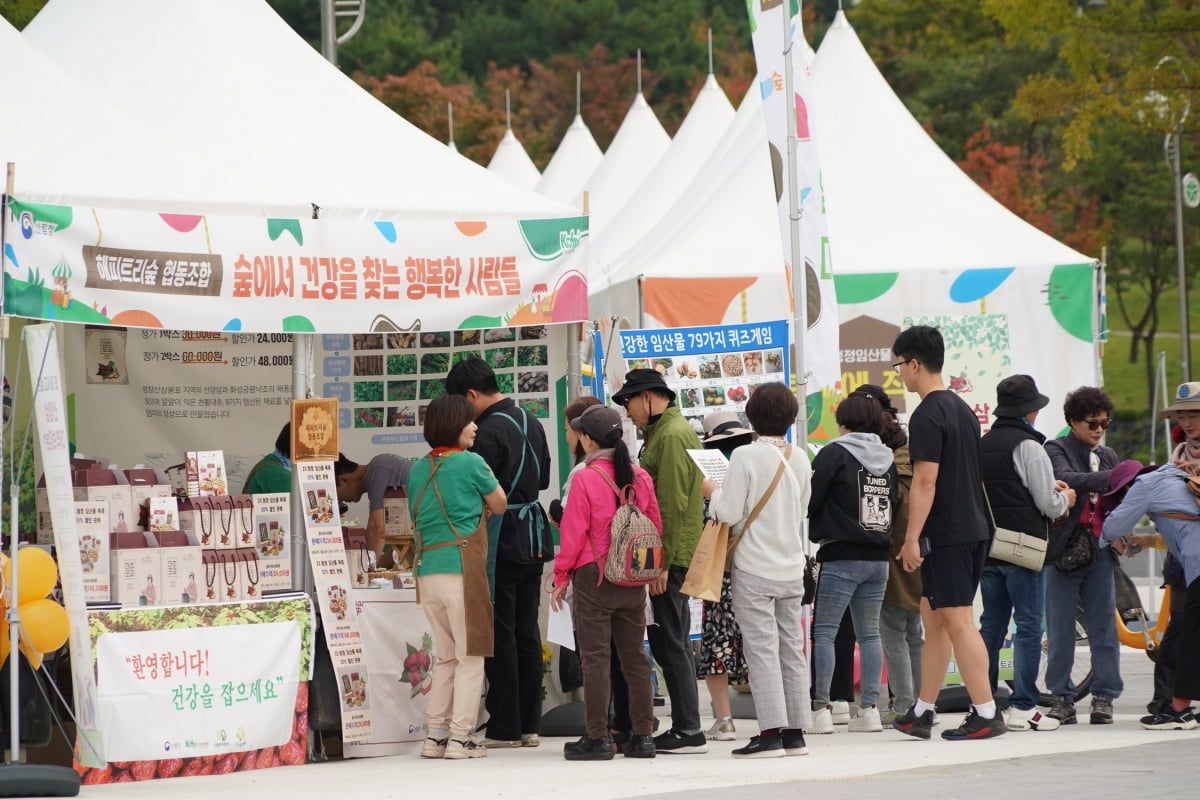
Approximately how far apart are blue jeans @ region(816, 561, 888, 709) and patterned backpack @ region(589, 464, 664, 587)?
1054mm

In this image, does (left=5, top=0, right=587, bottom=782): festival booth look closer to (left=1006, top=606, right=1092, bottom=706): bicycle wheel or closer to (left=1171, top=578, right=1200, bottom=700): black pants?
(left=1006, top=606, right=1092, bottom=706): bicycle wheel

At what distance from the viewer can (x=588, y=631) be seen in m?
6.86

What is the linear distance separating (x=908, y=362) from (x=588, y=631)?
1.83m

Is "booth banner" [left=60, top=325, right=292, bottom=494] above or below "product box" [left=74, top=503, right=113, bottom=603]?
above

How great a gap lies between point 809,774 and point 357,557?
251 cm

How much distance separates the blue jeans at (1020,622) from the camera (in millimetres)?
7590

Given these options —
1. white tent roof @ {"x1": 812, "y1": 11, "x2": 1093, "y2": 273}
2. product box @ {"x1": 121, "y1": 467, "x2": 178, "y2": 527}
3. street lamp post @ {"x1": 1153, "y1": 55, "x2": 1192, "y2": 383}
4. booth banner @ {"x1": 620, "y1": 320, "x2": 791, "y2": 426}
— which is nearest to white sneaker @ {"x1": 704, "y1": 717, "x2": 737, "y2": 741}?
booth banner @ {"x1": 620, "y1": 320, "x2": 791, "y2": 426}

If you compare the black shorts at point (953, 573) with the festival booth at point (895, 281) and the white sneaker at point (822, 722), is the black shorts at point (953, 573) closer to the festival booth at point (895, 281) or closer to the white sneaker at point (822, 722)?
the white sneaker at point (822, 722)

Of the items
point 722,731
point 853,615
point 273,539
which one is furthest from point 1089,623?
point 273,539

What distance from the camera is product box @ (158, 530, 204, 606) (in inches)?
271

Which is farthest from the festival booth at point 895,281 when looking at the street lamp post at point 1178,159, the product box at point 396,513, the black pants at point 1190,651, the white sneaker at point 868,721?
the black pants at point 1190,651

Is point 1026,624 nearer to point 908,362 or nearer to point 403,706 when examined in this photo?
point 908,362

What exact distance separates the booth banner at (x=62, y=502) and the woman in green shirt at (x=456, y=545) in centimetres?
148

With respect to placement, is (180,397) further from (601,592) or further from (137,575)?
(601,592)
